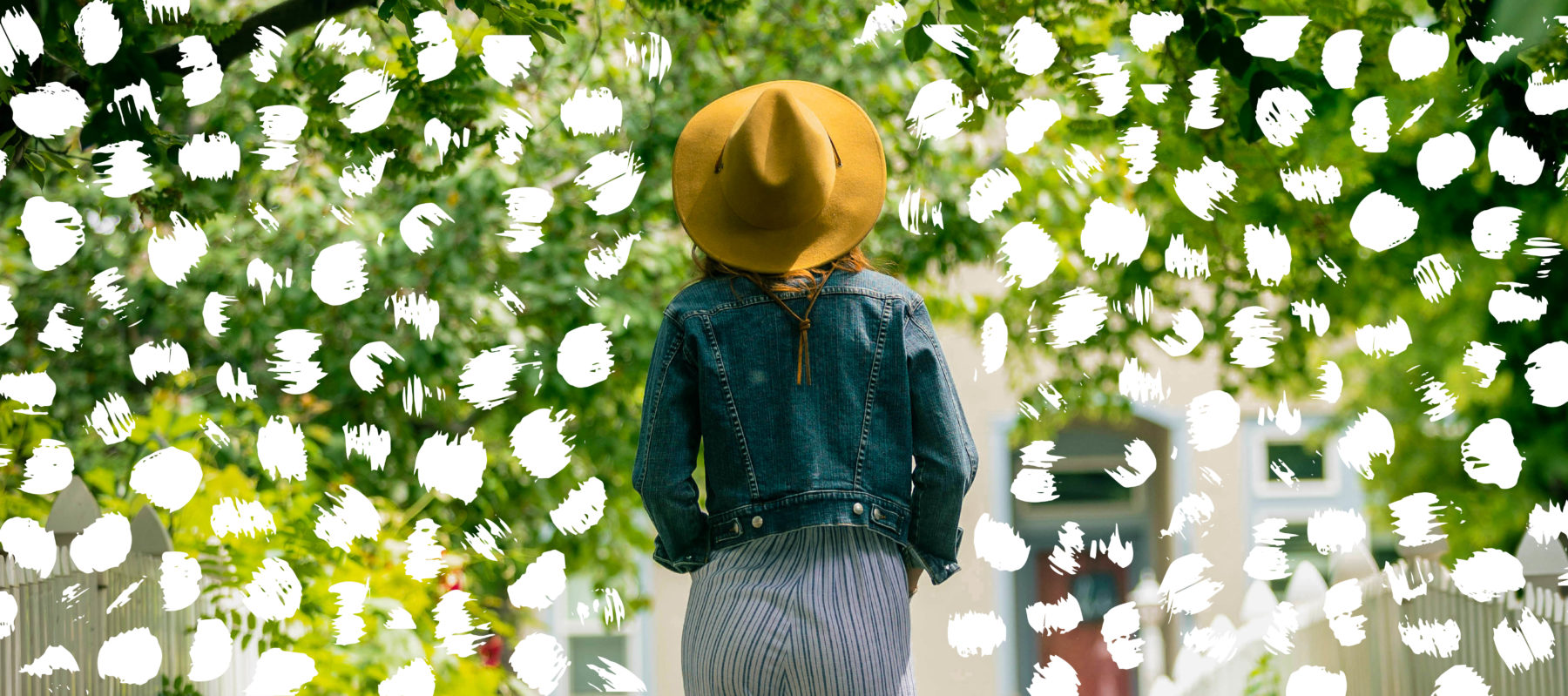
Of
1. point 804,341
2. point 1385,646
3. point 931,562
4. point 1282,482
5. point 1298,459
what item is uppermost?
point 804,341

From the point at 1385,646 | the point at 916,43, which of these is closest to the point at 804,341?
the point at 916,43

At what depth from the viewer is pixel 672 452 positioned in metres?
1.44

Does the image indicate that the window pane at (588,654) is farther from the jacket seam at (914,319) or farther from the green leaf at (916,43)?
the jacket seam at (914,319)

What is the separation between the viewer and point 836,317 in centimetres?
142

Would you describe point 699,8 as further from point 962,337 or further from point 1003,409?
point 1003,409

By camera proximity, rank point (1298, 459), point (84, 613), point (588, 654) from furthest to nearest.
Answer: point (1298, 459), point (588, 654), point (84, 613)

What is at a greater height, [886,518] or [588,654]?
[886,518]

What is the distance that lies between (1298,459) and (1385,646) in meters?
2.18

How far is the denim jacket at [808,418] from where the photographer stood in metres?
1.41

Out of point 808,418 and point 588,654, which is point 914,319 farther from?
point 588,654

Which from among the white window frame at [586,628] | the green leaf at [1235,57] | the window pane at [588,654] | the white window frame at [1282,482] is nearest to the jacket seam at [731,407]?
the green leaf at [1235,57]

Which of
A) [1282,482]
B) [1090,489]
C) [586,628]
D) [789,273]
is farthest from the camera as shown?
[1090,489]

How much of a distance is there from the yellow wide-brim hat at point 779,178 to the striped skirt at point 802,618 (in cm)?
31

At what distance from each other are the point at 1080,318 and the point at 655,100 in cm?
129
